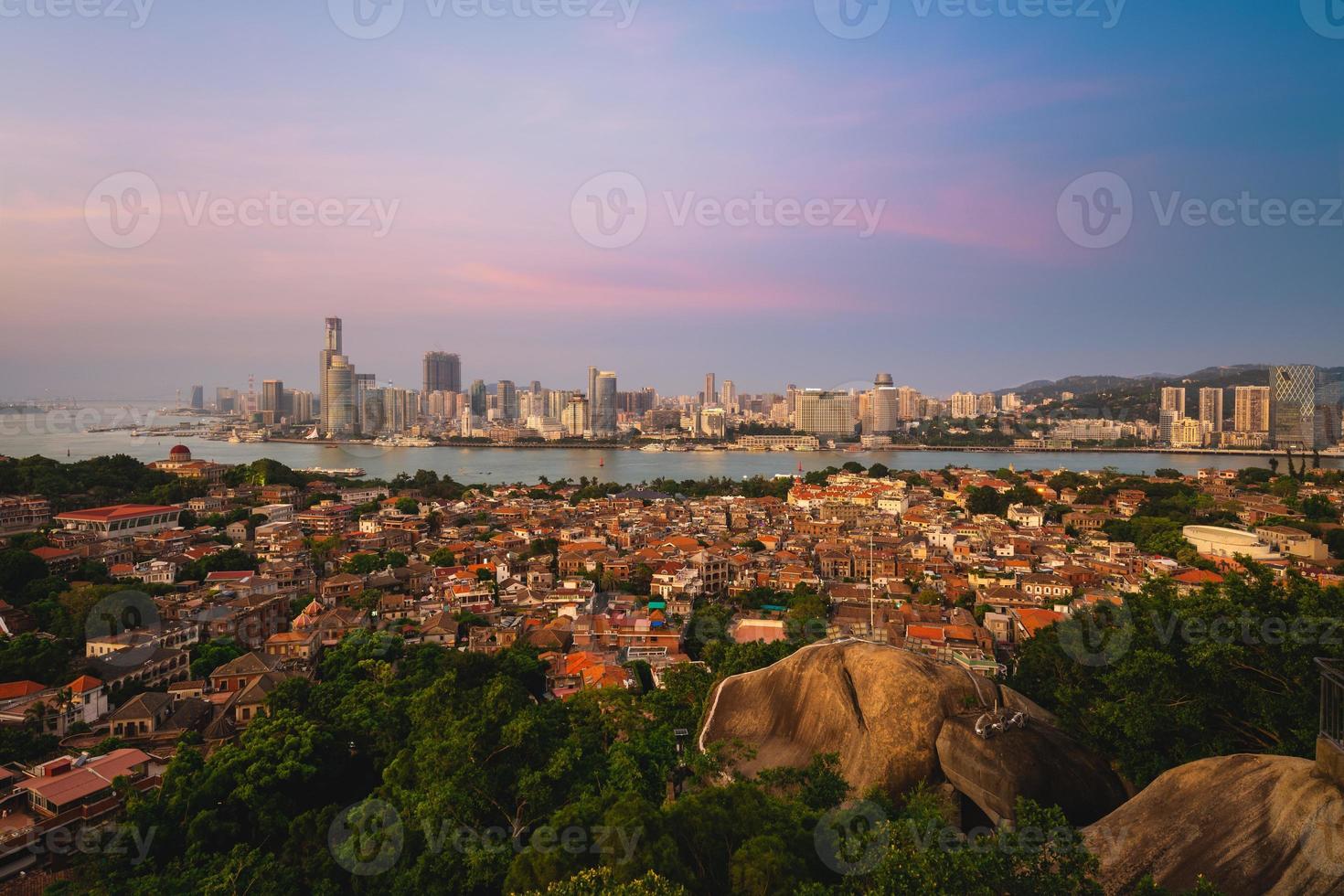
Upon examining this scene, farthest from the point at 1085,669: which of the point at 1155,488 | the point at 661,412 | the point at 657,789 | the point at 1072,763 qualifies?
the point at 661,412

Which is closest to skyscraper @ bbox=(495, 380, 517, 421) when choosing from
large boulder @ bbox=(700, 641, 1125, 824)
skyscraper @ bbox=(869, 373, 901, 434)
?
skyscraper @ bbox=(869, 373, 901, 434)

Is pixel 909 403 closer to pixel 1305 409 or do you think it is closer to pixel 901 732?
pixel 1305 409

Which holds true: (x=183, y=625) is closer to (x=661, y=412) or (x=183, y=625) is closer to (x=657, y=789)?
(x=657, y=789)

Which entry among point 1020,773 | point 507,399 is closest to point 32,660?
point 1020,773

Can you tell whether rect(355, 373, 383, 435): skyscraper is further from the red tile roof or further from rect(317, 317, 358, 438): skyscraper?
the red tile roof

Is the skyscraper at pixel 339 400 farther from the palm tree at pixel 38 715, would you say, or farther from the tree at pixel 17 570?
the palm tree at pixel 38 715

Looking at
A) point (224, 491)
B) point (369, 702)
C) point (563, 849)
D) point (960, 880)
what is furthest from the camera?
point (224, 491)
